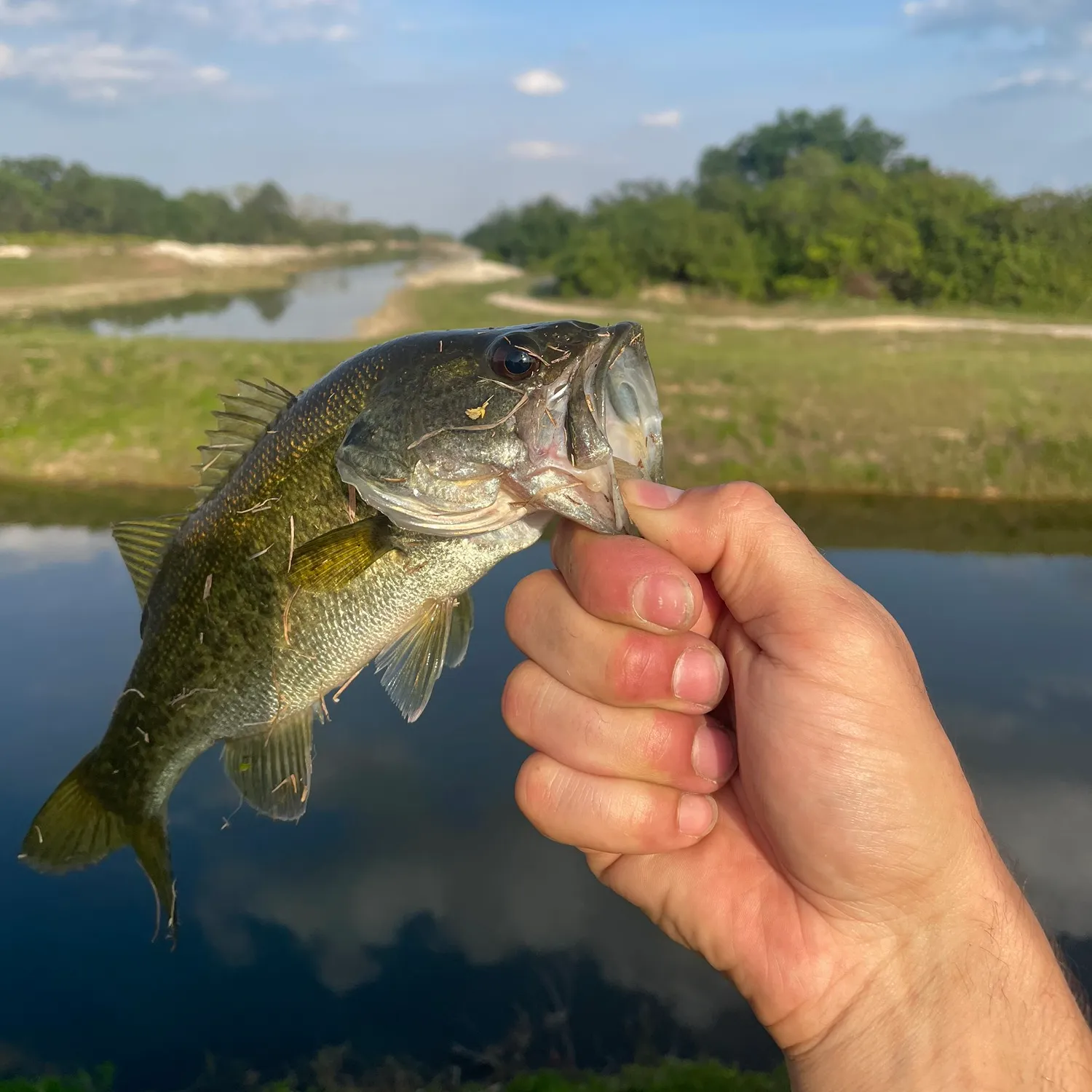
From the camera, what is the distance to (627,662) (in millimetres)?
2379

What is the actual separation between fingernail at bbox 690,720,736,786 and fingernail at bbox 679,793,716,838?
101 mm

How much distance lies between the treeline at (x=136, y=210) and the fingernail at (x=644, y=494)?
276ft

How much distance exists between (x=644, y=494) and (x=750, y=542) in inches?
13.0

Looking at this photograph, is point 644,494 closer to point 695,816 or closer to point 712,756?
point 712,756

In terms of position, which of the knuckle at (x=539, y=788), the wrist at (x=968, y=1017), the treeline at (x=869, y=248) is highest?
Answer: the treeline at (x=869, y=248)

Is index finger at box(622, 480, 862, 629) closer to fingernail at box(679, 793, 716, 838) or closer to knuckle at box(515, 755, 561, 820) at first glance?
fingernail at box(679, 793, 716, 838)

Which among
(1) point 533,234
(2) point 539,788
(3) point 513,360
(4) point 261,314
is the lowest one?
(2) point 539,788

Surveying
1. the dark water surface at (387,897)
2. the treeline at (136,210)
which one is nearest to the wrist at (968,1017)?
the dark water surface at (387,897)

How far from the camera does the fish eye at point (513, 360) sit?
2.11m

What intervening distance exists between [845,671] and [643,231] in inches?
1635

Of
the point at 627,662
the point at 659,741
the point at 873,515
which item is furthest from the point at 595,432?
the point at 873,515

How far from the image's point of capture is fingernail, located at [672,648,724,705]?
235 centimetres

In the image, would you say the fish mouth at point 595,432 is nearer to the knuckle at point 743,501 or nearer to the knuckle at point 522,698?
the knuckle at point 743,501

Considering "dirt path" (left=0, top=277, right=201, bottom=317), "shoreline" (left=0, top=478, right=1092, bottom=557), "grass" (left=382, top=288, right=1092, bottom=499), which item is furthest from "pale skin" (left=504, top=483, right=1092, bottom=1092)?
"dirt path" (left=0, top=277, right=201, bottom=317)
